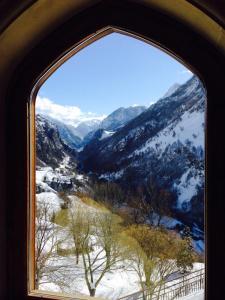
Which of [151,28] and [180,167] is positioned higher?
[151,28]

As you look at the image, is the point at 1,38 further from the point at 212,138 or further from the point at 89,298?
the point at 89,298

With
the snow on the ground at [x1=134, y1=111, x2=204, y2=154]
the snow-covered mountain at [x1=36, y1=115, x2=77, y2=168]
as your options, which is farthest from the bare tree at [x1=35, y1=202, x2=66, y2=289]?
the snow on the ground at [x1=134, y1=111, x2=204, y2=154]

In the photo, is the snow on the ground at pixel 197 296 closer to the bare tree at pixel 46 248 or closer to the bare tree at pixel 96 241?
the bare tree at pixel 96 241

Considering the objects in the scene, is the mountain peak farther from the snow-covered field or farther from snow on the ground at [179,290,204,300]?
snow on the ground at [179,290,204,300]

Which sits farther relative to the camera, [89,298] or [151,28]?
[89,298]

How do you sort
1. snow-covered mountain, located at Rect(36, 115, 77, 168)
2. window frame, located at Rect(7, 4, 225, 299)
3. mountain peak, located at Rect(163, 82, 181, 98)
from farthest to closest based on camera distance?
snow-covered mountain, located at Rect(36, 115, 77, 168) → mountain peak, located at Rect(163, 82, 181, 98) → window frame, located at Rect(7, 4, 225, 299)

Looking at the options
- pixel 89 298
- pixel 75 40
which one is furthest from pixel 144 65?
pixel 89 298
